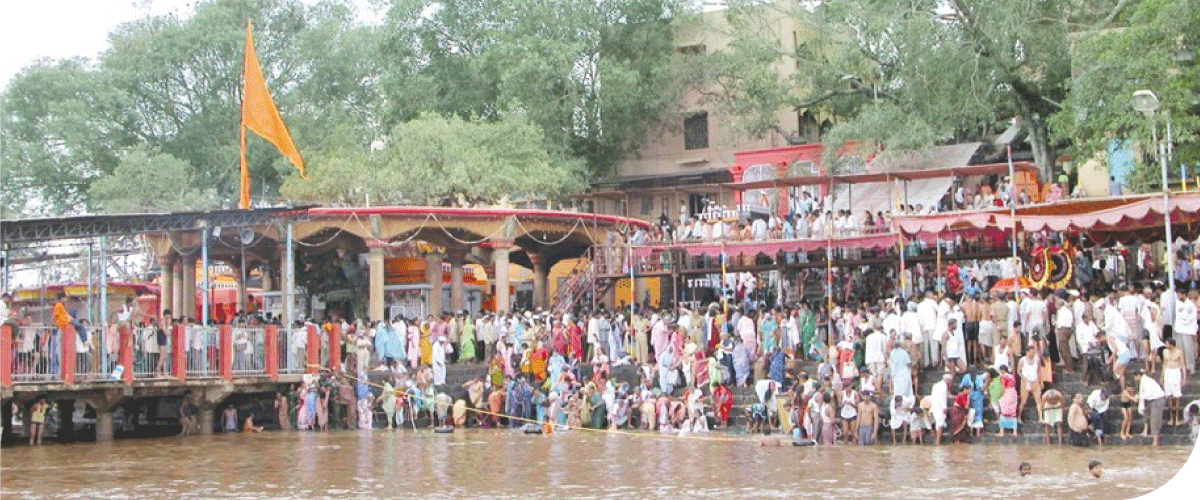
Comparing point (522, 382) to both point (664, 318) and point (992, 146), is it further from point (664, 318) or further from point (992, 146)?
point (992, 146)

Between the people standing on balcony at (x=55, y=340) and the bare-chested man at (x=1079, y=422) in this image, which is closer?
the bare-chested man at (x=1079, y=422)

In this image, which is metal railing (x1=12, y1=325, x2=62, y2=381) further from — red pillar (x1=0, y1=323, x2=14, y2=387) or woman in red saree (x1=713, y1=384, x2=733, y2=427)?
woman in red saree (x1=713, y1=384, x2=733, y2=427)

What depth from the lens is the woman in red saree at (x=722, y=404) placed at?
24.1 metres

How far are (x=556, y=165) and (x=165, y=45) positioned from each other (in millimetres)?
11664

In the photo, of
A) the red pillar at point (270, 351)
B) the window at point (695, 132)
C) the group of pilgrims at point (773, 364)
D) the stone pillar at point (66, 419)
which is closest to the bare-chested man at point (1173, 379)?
the group of pilgrims at point (773, 364)

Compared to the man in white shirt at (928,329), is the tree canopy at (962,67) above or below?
above

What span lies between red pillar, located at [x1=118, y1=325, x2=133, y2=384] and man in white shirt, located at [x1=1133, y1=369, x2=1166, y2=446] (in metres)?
14.4

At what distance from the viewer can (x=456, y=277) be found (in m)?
34.7

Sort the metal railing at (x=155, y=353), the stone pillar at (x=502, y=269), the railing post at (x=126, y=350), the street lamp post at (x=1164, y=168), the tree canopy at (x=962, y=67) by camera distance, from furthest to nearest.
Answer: the stone pillar at (x=502, y=269) < the tree canopy at (x=962, y=67) < the railing post at (x=126, y=350) < the metal railing at (x=155, y=353) < the street lamp post at (x=1164, y=168)

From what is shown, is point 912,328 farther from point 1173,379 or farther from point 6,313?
point 6,313

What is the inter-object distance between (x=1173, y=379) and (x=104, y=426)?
52.5ft

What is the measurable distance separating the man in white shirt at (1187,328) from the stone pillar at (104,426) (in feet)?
52.4

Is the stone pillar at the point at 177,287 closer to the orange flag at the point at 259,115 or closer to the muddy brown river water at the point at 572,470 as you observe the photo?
the orange flag at the point at 259,115

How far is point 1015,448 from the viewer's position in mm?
20219
